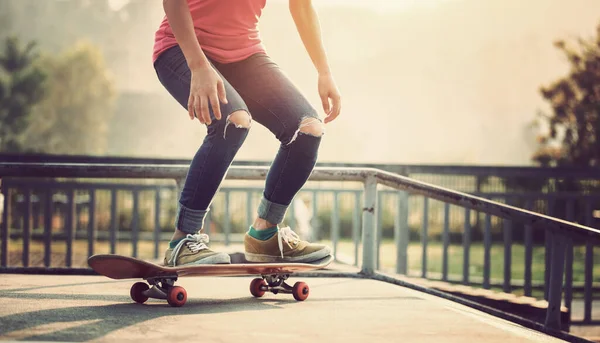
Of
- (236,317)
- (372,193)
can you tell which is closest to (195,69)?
(236,317)

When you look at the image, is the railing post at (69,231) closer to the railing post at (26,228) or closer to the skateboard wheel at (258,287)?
the railing post at (26,228)

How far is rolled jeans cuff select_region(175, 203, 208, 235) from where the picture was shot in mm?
2729

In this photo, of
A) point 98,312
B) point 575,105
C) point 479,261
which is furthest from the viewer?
point 575,105

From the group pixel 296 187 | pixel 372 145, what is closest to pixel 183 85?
pixel 296 187

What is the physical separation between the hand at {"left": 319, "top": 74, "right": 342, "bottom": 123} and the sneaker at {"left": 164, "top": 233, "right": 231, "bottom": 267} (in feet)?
2.33

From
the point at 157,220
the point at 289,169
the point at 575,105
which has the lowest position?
the point at 157,220

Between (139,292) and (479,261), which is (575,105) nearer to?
(479,261)

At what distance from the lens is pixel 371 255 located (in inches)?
156

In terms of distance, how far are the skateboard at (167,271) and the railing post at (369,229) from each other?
3.02 feet

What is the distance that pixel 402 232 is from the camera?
6012 mm

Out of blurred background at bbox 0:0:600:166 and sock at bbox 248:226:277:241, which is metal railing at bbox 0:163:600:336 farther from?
blurred background at bbox 0:0:600:166

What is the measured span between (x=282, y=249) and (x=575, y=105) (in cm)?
1728

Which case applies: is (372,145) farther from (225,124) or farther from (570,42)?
(225,124)

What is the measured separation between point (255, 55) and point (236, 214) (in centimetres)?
1347
